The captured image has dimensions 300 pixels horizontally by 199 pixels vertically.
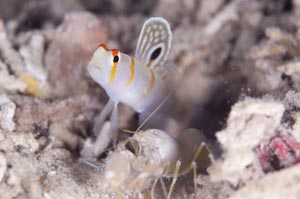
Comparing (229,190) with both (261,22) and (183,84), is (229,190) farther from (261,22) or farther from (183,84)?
(261,22)

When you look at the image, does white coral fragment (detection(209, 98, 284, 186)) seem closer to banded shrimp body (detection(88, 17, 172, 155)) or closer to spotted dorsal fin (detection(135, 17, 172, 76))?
banded shrimp body (detection(88, 17, 172, 155))

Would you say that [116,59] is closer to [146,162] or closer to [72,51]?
[72,51]

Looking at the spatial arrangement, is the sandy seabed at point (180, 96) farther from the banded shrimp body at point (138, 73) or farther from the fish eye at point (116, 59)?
the fish eye at point (116, 59)

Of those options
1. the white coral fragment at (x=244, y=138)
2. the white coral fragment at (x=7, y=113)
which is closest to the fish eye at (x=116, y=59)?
the white coral fragment at (x=7, y=113)

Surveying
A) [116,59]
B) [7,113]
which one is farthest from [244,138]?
[7,113]

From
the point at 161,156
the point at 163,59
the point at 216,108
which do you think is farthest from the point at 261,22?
the point at 161,156

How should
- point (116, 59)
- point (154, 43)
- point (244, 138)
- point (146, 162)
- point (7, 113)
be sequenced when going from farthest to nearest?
1. point (154, 43)
2. point (116, 59)
3. point (7, 113)
4. point (146, 162)
5. point (244, 138)
